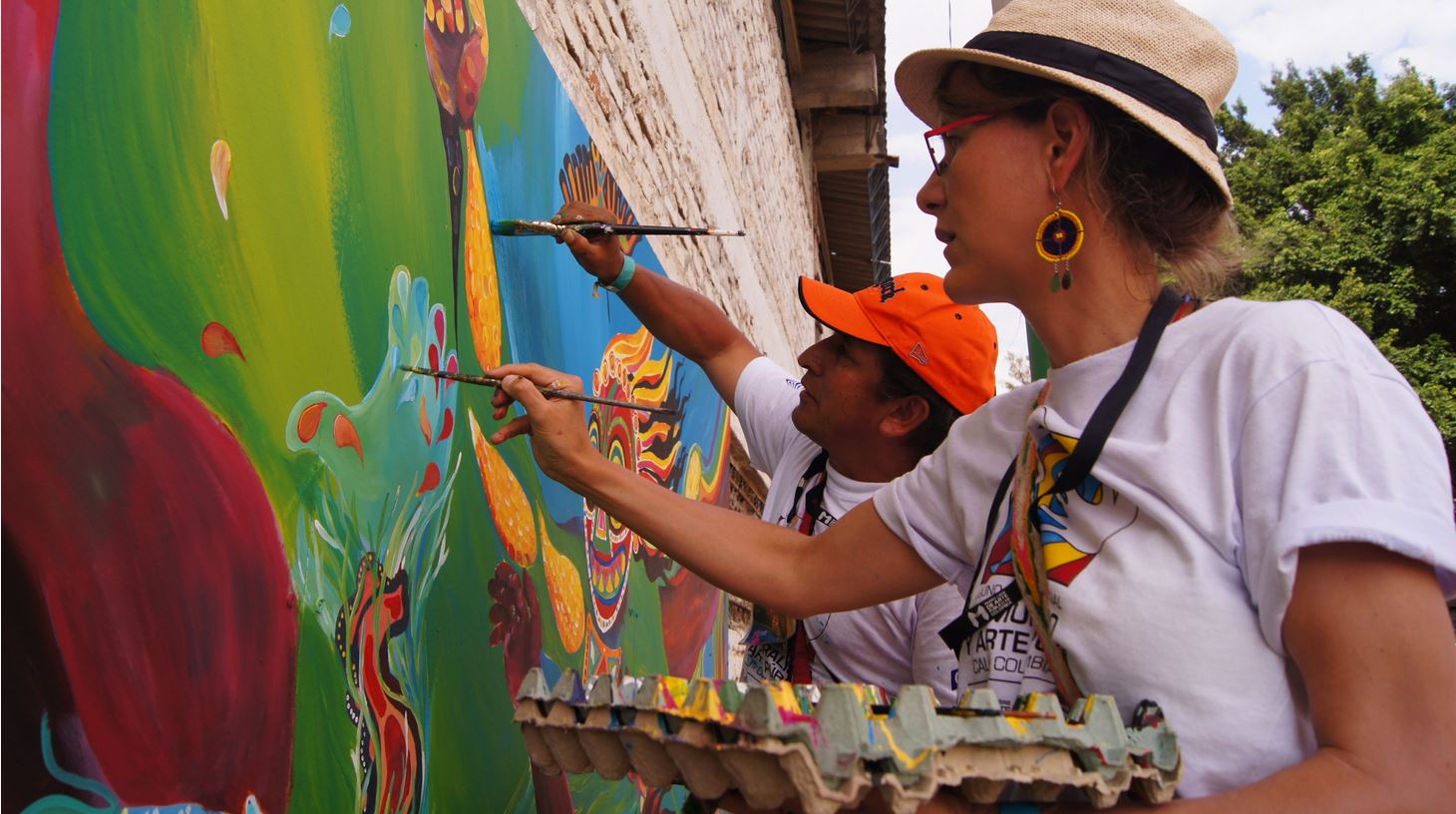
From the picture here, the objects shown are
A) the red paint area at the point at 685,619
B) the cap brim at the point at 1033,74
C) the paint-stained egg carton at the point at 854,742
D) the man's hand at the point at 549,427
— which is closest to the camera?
the paint-stained egg carton at the point at 854,742

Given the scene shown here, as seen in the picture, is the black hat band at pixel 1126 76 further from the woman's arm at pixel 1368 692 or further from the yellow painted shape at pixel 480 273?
the yellow painted shape at pixel 480 273

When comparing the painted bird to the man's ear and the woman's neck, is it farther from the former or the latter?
the woman's neck

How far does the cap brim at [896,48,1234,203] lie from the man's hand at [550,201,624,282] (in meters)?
0.84

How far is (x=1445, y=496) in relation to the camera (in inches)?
40.5

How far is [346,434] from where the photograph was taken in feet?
4.99

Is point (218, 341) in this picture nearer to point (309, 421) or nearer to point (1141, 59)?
point (309, 421)

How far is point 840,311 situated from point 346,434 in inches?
44.4

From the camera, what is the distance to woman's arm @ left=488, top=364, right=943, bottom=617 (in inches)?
61.4

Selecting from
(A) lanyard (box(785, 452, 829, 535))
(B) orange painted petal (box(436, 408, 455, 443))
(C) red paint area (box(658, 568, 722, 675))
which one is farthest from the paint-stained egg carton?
(C) red paint area (box(658, 568, 722, 675))

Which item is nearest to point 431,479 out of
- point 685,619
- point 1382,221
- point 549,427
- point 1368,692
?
point 549,427

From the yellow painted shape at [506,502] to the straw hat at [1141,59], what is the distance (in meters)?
1.13

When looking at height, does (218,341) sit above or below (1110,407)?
above

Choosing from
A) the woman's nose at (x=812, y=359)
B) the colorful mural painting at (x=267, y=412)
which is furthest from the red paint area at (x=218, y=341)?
the woman's nose at (x=812, y=359)

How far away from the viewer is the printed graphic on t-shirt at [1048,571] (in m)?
1.23
